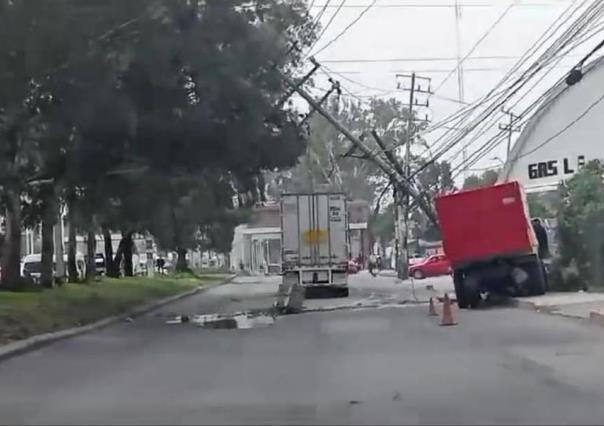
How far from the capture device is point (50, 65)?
2588 centimetres

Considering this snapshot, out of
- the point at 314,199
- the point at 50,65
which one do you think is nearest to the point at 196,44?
the point at 50,65

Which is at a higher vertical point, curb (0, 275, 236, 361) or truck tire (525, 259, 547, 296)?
truck tire (525, 259, 547, 296)

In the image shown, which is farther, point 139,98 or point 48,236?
point 48,236

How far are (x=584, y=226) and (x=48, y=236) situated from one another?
623 inches

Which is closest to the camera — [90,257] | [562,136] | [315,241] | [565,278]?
[565,278]

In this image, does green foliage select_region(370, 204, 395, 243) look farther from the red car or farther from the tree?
the red car

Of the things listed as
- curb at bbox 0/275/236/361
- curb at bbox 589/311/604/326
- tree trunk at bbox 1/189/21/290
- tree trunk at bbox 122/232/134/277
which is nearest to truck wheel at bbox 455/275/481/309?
curb at bbox 589/311/604/326

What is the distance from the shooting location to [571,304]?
3016cm

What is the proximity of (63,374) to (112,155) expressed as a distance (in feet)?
48.3

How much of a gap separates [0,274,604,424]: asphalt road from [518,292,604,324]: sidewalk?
28.9 inches

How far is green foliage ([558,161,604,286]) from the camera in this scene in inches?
1410

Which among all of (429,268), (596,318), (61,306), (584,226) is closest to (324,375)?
(596,318)

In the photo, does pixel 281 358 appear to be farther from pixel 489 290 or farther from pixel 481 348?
pixel 489 290

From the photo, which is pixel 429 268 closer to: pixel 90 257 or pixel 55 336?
pixel 90 257
